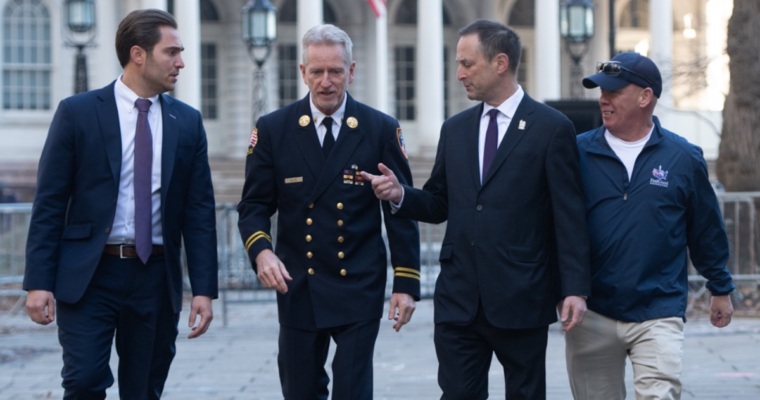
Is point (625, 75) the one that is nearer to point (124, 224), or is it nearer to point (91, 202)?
point (124, 224)

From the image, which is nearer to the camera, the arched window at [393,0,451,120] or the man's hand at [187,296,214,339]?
the man's hand at [187,296,214,339]

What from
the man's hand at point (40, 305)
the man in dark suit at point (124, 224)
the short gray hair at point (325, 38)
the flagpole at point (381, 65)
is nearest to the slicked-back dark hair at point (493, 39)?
the short gray hair at point (325, 38)

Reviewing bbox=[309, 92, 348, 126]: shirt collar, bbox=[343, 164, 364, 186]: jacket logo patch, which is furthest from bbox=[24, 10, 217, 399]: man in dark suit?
bbox=[343, 164, 364, 186]: jacket logo patch

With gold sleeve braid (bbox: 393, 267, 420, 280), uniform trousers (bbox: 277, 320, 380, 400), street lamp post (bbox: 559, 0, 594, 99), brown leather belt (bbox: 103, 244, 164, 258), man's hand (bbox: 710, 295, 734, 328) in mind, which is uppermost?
street lamp post (bbox: 559, 0, 594, 99)

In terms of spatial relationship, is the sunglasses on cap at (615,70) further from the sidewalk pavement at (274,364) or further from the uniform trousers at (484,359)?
the sidewalk pavement at (274,364)

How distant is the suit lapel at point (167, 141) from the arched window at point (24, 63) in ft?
86.2

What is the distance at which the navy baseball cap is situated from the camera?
6586 millimetres

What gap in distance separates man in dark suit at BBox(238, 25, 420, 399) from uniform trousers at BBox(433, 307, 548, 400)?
10.7 inches

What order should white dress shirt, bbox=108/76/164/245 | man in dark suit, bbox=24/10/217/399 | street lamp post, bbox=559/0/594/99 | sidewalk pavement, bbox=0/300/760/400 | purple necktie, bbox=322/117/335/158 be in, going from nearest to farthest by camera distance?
man in dark suit, bbox=24/10/217/399 → white dress shirt, bbox=108/76/164/245 → purple necktie, bbox=322/117/335/158 → sidewalk pavement, bbox=0/300/760/400 → street lamp post, bbox=559/0/594/99

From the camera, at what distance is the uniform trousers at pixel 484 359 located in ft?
20.9

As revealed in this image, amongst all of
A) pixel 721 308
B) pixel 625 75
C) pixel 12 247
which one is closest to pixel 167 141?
→ pixel 625 75

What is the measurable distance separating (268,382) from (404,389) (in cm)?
103

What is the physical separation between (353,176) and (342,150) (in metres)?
0.12

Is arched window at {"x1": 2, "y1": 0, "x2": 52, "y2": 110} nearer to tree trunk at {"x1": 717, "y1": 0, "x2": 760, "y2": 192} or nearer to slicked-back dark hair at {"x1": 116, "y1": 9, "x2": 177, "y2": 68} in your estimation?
tree trunk at {"x1": 717, "y1": 0, "x2": 760, "y2": 192}
